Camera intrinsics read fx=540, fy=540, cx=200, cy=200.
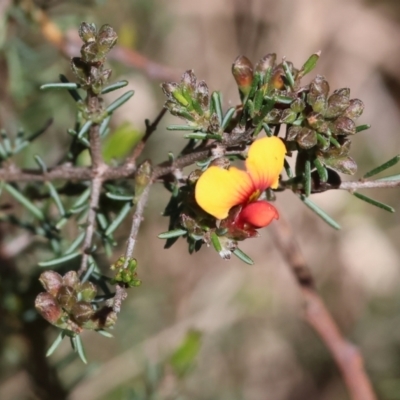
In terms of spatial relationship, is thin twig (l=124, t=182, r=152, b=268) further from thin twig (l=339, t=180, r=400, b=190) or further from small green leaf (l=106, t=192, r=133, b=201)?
thin twig (l=339, t=180, r=400, b=190)

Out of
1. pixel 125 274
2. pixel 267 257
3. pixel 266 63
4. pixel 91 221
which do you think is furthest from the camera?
pixel 267 257

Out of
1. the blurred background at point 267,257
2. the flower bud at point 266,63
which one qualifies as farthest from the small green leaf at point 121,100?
the blurred background at point 267,257

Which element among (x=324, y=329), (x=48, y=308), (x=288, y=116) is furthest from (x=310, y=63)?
(x=324, y=329)

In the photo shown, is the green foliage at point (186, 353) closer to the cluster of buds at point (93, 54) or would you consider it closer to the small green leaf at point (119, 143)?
the small green leaf at point (119, 143)

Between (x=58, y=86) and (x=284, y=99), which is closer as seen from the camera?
(x=284, y=99)

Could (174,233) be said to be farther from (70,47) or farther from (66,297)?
(70,47)

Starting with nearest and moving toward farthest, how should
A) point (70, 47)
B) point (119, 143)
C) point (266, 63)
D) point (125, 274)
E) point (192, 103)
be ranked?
point (125, 274) → point (192, 103) → point (266, 63) → point (119, 143) → point (70, 47)

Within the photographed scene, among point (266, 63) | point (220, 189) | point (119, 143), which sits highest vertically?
point (266, 63)

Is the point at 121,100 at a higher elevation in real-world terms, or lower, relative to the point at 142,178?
higher
